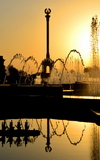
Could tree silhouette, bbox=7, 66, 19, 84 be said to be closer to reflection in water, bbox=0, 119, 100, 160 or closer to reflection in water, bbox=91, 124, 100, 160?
reflection in water, bbox=0, 119, 100, 160

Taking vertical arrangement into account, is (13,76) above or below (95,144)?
above

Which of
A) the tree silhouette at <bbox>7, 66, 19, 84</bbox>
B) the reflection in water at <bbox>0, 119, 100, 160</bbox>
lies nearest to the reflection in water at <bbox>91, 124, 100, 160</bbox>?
the reflection in water at <bbox>0, 119, 100, 160</bbox>

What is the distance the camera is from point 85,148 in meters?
14.2

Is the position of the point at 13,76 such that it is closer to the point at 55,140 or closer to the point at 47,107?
the point at 47,107

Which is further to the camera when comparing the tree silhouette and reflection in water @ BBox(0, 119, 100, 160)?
the tree silhouette

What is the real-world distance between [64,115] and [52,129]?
5587 mm

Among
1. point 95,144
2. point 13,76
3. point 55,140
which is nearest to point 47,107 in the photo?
point 55,140

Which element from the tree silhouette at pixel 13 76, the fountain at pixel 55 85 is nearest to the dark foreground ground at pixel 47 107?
the fountain at pixel 55 85

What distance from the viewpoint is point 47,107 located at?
2623 cm

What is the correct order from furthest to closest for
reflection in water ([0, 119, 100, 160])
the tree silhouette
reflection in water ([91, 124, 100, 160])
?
1. the tree silhouette
2. reflection in water ([0, 119, 100, 160])
3. reflection in water ([91, 124, 100, 160])

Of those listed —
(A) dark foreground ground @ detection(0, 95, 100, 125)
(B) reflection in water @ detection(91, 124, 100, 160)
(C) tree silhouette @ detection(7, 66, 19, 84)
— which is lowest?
(B) reflection in water @ detection(91, 124, 100, 160)

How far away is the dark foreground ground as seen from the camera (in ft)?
78.1

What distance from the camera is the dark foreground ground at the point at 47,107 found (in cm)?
2380

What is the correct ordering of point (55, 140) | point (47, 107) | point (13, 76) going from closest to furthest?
1. point (55, 140)
2. point (47, 107)
3. point (13, 76)
